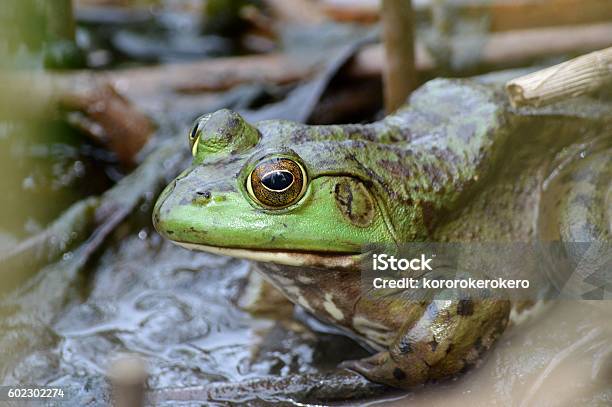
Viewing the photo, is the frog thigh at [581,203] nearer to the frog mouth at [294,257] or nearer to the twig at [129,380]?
the frog mouth at [294,257]

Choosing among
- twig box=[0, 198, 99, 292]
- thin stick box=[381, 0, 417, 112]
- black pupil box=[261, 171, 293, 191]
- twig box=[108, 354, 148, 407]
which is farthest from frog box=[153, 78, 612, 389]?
twig box=[0, 198, 99, 292]

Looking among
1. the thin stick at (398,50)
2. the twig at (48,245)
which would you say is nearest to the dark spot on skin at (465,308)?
the thin stick at (398,50)

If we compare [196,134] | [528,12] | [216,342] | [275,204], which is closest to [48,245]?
[216,342]

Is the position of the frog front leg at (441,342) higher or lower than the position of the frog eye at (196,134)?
lower

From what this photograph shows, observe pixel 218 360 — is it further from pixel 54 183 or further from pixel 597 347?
pixel 54 183

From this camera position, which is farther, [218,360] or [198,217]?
[218,360]

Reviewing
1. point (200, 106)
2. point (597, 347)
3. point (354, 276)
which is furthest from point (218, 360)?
point (200, 106)
